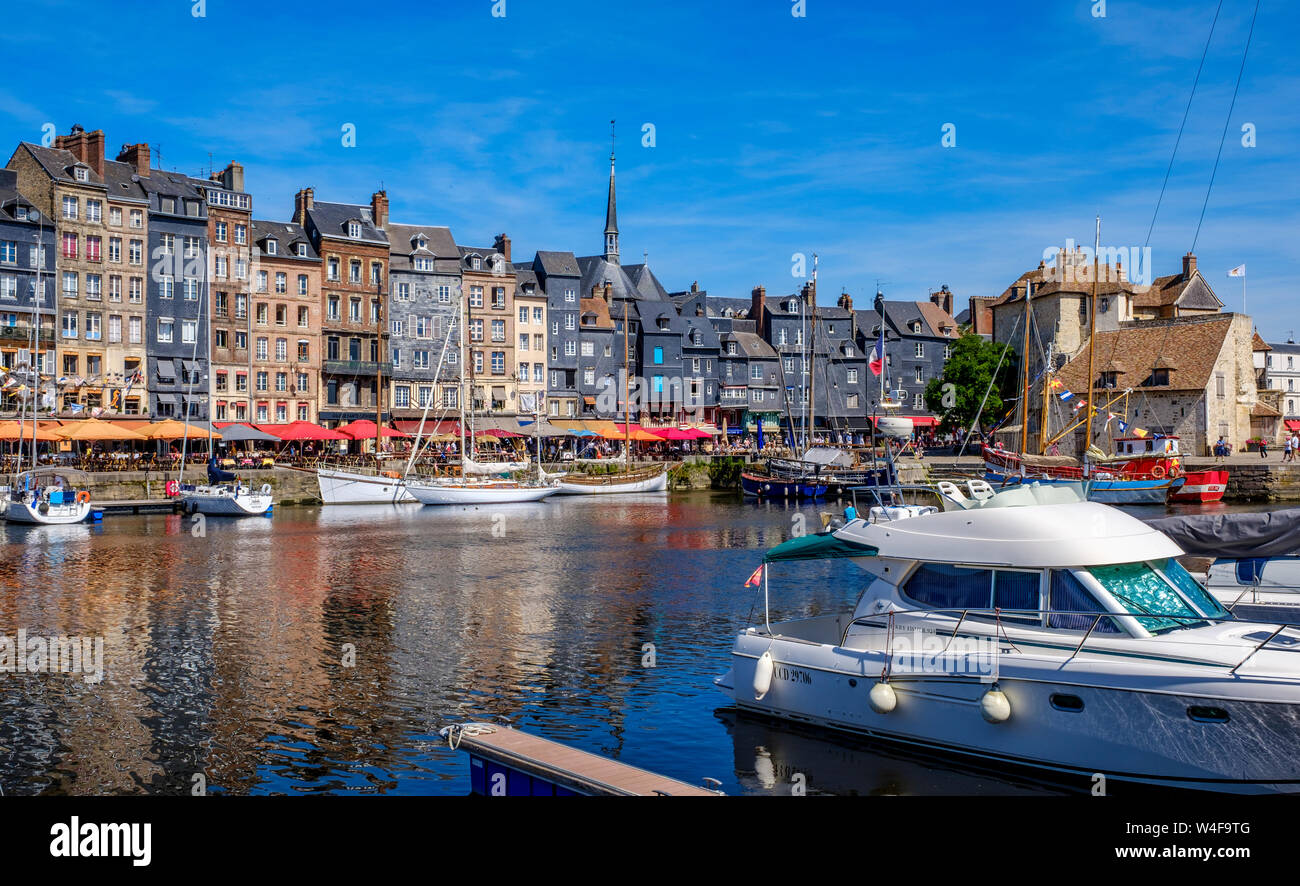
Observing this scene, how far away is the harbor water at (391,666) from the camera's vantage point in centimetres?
1495

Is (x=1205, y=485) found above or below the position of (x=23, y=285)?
below

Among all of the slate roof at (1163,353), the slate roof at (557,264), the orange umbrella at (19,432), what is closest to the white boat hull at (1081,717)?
the orange umbrella at (19,432)

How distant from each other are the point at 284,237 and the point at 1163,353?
64.7 meters

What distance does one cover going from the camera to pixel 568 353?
95.8m

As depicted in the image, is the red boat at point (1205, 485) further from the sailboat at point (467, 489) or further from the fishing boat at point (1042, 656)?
the fishing boat at point (1042, 656)

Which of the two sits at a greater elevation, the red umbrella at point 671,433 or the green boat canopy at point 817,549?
the red umbrella at point 671,433

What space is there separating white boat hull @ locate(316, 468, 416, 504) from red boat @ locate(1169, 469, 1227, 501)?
149 ft

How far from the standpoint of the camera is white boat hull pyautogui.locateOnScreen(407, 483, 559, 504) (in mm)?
65812

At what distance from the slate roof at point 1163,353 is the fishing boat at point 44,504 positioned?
6666 cm

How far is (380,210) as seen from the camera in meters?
86.8

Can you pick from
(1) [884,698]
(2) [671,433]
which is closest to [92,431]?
(2) [671,433]

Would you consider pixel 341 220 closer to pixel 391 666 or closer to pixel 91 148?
pixel 91 148

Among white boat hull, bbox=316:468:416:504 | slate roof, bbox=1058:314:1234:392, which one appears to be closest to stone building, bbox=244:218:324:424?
white boat hull, bbox=316:468:416:504

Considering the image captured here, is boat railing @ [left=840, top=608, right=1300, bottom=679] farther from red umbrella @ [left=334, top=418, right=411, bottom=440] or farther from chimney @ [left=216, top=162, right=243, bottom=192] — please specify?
chimney @ [left=216, top=162, right=243, bottom=192]
